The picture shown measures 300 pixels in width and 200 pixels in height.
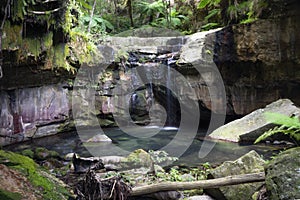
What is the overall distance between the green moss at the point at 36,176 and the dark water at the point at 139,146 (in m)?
2.91

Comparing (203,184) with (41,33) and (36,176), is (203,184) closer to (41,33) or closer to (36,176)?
(36,176)

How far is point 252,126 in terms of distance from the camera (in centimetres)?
693

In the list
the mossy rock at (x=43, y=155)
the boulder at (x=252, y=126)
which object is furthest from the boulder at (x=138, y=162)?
the boulder at (x=252, y=126)

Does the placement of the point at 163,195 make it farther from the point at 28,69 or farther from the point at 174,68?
the point at 174,68

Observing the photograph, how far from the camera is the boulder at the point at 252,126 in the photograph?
6676 millimetres

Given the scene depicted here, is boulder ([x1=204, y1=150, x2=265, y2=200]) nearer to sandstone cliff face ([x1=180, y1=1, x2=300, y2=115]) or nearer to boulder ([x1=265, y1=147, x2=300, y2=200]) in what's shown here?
boulder ([x1=265, y1=147, x2=300, y2=200])

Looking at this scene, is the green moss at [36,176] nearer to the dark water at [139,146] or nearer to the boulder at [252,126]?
the dark water at [139,146]

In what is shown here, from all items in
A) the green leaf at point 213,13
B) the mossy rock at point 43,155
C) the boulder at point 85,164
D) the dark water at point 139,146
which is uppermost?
the green leaf at point 213,13

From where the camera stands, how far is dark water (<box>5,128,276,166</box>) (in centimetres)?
556

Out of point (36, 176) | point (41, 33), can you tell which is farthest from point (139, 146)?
point (36, 176)

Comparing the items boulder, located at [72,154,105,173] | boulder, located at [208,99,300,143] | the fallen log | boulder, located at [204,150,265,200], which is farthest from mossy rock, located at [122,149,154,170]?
boulder, located at [208,99,300,143]

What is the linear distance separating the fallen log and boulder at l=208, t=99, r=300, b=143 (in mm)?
4344

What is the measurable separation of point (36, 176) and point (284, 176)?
207 cm

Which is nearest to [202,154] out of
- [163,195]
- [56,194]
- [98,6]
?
[163,195]
